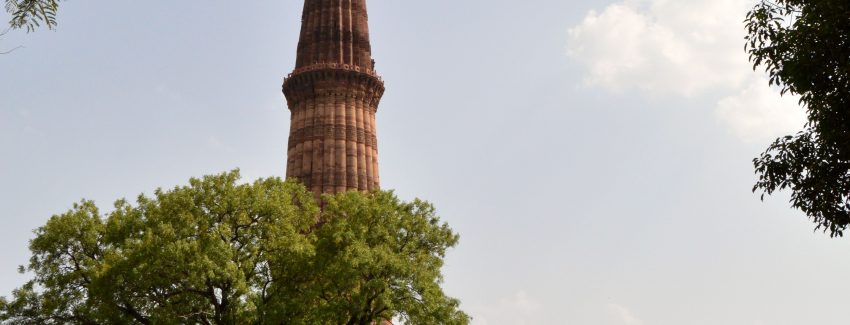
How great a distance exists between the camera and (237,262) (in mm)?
25484

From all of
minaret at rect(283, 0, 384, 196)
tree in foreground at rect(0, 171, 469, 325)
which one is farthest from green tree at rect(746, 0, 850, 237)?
minaret at rect(283, 0, 384, 196)

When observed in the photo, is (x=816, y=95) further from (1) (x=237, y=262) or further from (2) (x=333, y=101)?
(2) (x=333, y=101)

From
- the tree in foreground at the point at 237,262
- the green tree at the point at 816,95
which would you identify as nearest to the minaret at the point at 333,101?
the tree in foreground at the point at 237,262

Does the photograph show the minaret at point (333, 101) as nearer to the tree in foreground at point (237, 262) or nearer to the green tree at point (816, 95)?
the tree in foreground at point (237, 262)

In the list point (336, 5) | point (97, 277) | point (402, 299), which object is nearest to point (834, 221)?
point (402, 299)

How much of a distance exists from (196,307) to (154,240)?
8.35 feet

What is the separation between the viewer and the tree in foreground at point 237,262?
80.4 ft

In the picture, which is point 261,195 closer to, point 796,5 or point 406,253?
point 406,253

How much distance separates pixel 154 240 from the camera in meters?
25.0

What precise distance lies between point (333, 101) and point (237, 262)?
24013 mm

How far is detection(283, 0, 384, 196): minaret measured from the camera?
4644 centimetres

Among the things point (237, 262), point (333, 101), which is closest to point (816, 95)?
point (237, 262)

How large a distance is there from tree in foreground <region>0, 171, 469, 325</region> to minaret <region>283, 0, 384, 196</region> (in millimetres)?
17519

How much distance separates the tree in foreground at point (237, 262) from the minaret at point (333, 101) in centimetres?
1752
